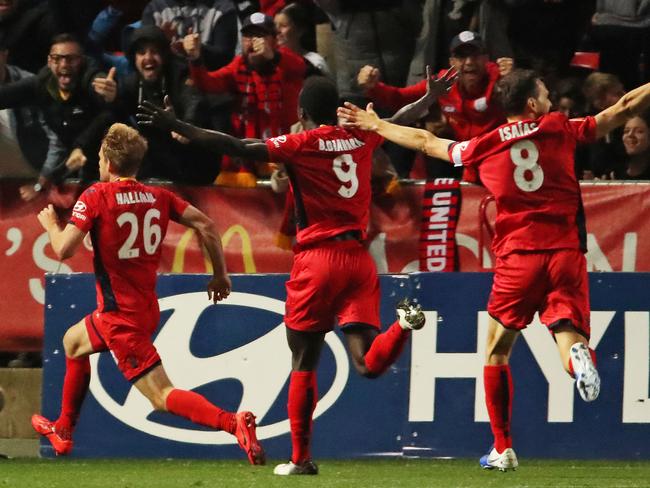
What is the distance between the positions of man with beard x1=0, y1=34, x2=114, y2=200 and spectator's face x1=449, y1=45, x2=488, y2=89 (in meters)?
2.63

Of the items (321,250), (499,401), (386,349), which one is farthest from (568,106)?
(386,349)

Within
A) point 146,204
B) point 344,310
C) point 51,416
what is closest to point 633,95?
point 344,310

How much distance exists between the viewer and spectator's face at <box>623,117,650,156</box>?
10.4m

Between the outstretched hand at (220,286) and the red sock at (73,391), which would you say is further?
the red sock at (73,391)

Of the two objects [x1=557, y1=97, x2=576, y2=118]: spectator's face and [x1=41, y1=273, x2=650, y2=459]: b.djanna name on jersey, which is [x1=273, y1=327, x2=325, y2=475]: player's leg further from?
[x1=557, y1=97, x2=576, y2=118]: spectator's face

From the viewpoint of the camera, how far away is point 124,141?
7.84 m

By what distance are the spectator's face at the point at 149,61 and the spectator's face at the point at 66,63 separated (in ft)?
1.48

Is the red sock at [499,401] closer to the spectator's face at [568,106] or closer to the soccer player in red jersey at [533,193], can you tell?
the soccer player in red jersey at [533,193]

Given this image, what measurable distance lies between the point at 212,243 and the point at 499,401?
1.83m

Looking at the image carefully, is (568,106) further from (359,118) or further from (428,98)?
(359,118)

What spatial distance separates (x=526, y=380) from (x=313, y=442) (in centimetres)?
141

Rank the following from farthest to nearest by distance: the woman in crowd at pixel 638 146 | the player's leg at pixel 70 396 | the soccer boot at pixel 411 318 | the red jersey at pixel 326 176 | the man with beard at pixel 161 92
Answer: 1. the man with beard at pixel 161 92
2. the woman in crowd at pixel 638 146
3. the player's leg at pixel 70 396
4. the red jersey at pixel 326 176
5. the soccer boot at pixel 411 318

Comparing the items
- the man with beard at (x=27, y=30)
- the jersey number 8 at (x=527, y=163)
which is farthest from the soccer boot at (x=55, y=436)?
the man with beard at (x=27, y=30)

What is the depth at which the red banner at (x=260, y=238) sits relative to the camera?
33.1 feet
